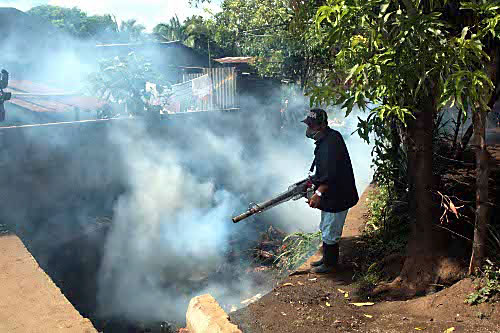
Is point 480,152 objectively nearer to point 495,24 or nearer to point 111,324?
point 495,24

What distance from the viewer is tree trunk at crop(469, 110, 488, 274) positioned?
329 cm

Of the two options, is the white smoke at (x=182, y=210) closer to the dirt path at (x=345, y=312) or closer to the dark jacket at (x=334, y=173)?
the dirt path at (x=345, y=312)

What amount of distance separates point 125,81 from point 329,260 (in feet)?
22.2

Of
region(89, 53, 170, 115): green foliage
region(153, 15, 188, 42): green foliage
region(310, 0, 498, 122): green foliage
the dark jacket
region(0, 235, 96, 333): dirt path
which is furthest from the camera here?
region(153, 15, 188, 42): green foliage

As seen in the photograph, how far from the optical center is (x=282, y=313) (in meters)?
4.09

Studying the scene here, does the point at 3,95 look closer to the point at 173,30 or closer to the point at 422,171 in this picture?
the point at 422,171

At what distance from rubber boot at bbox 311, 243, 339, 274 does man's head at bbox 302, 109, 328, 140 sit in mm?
1197

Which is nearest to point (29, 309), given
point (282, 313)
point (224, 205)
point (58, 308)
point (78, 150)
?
point (58, 308)

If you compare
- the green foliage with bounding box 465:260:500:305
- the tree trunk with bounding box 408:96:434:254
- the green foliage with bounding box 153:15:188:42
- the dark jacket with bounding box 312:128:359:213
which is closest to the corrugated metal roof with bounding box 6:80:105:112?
the dark jacket with bounding box 312:128:359:213

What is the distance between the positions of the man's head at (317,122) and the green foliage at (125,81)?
6.03 meters

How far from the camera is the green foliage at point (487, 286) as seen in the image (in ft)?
10.9

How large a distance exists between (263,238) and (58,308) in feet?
13.2

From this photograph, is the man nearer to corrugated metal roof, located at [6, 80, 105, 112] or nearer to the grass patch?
the grass patch

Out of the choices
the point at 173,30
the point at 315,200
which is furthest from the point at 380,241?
the point at 173,30
